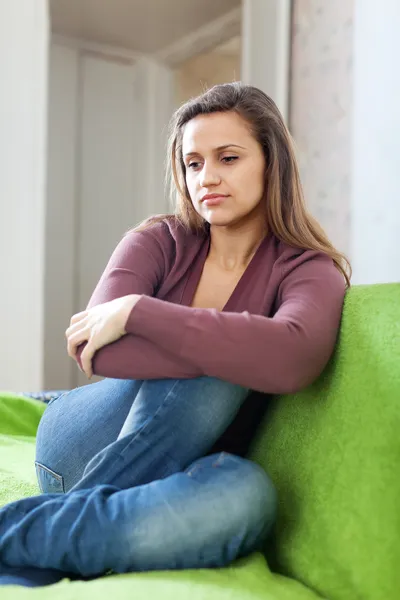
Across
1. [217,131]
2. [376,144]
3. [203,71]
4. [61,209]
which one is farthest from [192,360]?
[203,71]

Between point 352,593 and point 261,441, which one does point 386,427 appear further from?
point 261,441

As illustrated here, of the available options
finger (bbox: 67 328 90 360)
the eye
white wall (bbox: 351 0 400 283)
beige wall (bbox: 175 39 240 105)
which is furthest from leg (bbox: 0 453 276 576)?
beige wall (bbox: 175 39 240 105)

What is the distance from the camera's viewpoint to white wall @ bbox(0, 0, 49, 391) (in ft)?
8.97

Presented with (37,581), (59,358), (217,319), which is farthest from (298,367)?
(59,358)

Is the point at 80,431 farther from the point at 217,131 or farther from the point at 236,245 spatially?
the point at 217,131

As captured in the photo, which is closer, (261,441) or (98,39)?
(261,441)

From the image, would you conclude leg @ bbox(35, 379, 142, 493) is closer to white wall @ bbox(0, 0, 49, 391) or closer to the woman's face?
the woman's face

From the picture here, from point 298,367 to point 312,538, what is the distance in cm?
22

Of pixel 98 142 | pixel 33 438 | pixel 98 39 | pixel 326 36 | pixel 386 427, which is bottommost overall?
pixel 33 438

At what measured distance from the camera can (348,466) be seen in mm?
864

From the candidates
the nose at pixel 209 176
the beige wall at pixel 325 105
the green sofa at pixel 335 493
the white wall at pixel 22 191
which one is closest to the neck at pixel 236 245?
the nose at pixel 209 176

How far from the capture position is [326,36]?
9.00 feet

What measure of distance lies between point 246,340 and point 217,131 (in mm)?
412

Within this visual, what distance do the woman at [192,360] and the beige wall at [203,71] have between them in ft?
9.39
